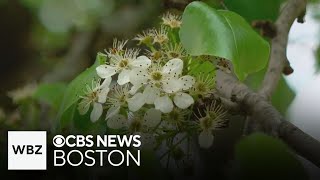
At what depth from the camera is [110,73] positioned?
0.72 meters

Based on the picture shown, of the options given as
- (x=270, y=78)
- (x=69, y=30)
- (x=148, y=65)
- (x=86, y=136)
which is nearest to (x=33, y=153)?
(x=86, y=136)

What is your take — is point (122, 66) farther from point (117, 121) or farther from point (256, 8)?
point (256, 8)

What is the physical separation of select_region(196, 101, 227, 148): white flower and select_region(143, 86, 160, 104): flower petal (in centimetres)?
6

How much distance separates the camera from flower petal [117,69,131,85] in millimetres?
708

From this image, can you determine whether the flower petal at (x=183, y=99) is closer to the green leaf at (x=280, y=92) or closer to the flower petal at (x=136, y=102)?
the flower petal at (x=136, y=102)

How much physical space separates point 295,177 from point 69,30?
64 cm

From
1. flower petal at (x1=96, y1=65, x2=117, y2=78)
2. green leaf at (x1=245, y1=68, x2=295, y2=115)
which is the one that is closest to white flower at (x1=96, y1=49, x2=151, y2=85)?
flower petal at (x1=96, y1=65, x2=117, y2=78)

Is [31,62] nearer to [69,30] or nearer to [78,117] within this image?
[69,30]

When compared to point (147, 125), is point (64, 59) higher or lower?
higher

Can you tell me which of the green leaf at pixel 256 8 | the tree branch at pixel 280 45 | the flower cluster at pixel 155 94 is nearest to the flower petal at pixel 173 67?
the flower cluster at pixel 155 94

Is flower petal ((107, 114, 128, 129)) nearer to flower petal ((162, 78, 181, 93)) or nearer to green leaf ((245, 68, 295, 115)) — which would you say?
flower petal ((162, 78, 181, 93))

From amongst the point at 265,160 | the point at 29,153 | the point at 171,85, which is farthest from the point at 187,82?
the point at 29,153

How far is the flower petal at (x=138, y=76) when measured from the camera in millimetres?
695

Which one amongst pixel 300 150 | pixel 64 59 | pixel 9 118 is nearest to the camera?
pixel 300 150
